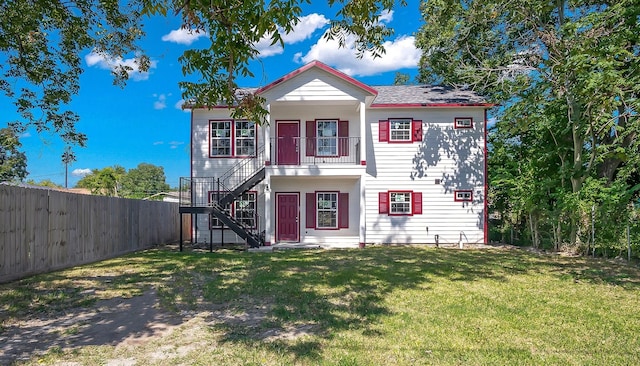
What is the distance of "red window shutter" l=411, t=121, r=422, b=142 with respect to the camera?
50.4 feet

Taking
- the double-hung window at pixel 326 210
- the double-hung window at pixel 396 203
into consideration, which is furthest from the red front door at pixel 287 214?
the double-hung window at pixel 396 203

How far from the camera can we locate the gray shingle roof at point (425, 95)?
1552 centimetres

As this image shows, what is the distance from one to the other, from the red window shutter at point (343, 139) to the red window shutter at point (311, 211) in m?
2.13

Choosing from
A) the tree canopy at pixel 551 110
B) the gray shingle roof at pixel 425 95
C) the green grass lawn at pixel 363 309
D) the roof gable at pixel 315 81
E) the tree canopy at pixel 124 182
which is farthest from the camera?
the tree canopy at pixel 124 182

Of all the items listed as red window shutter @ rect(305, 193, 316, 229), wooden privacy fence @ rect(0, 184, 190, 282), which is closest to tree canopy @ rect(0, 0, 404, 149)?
wooden privacy fence @ rect(0, 184, 190, 282)

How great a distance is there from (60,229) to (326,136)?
980 centimetres

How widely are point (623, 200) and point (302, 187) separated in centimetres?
1067

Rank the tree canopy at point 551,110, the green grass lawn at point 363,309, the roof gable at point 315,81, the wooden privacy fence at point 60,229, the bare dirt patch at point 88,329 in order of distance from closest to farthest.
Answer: the green grass lawn at point 363,309 → the bare dirt patch at point 88,329 → the wooden privacy fence at point 60,229 → the tree canopy at point 551,110 → the roof gable at point 315,81

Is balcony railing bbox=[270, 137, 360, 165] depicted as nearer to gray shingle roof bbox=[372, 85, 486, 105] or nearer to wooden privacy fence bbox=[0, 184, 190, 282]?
gray shingle roof bbox=[372, 85, 486, 105]

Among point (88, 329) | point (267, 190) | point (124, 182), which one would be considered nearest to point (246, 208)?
point (267, 190)

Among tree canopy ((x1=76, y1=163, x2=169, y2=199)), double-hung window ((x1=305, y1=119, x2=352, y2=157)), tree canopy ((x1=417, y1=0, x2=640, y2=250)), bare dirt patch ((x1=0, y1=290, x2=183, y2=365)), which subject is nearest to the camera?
bare dirt patch ((x1=0, y1=290, x2=183, y2=365))

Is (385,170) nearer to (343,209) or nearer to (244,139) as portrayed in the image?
(343,209)

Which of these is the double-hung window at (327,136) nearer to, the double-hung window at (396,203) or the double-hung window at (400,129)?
the double-hung window at (400,129)

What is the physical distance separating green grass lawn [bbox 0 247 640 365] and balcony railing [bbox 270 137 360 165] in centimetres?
595
